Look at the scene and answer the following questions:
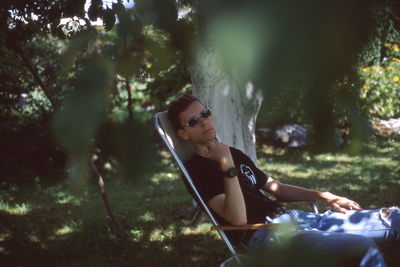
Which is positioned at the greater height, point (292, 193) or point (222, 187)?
point (222, 187)

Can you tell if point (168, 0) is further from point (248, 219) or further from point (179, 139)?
point (179, 139)

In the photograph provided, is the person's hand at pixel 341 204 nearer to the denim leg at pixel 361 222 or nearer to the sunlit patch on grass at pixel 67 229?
the denim leg at pixel 361 222

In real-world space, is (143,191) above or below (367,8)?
below

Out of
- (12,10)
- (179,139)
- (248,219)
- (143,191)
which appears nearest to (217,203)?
(248,219)

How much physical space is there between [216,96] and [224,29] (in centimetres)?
380

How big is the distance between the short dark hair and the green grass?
1.26 feet

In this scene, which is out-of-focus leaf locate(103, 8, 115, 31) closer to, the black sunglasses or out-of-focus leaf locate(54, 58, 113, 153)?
out-of-focus leaf locate(54, 58, 113, 153)

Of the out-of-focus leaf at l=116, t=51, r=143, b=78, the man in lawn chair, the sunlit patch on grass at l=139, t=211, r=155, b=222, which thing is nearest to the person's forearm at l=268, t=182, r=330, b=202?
the man in lawn chair

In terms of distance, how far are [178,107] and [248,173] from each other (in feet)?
2.40

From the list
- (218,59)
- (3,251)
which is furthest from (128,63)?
(3,251)

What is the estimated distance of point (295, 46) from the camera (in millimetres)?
541

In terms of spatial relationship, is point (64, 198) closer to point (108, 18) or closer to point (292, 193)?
point (292, 193)

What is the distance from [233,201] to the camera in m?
2.42

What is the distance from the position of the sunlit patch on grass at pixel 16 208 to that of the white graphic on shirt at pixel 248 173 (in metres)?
3.70
